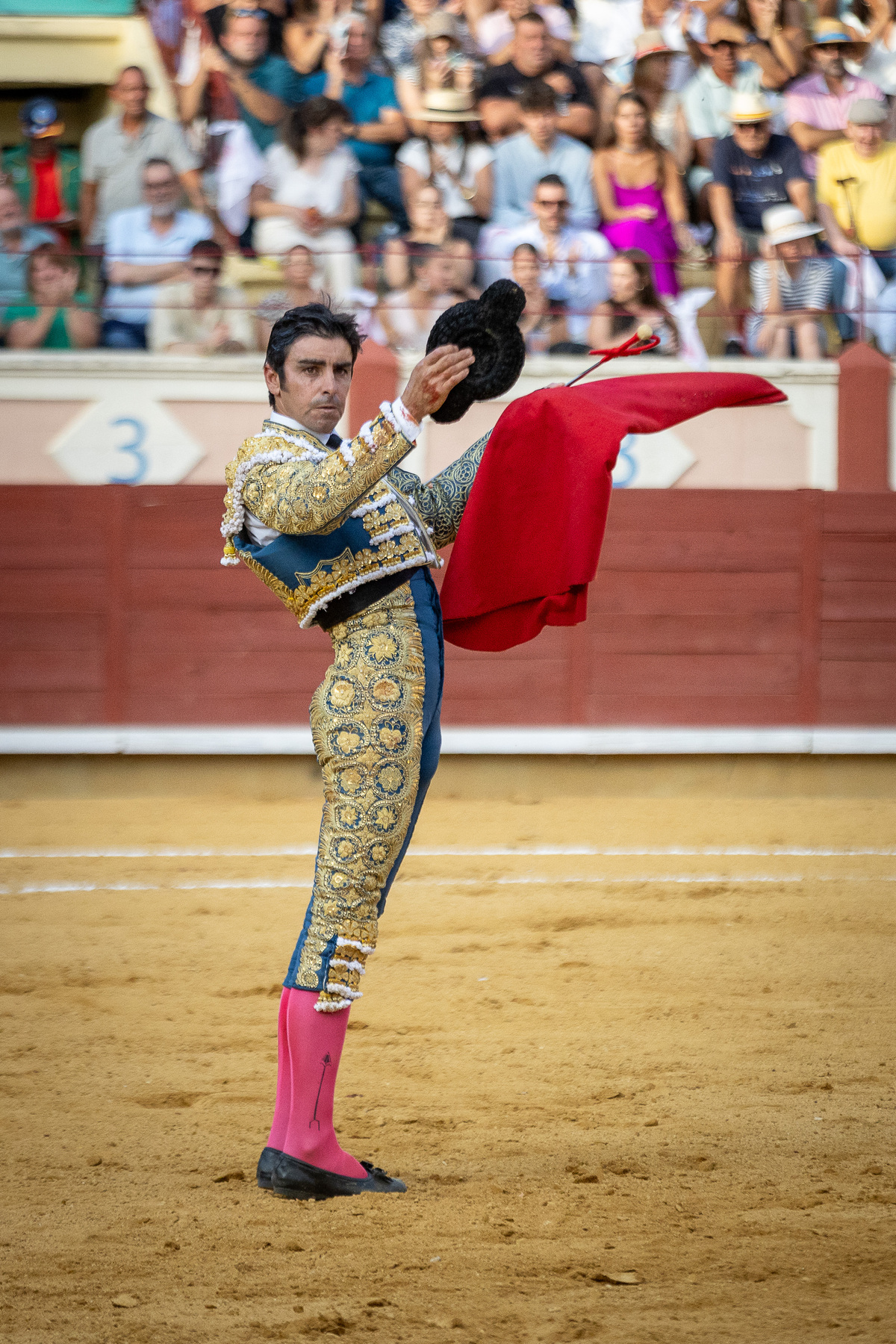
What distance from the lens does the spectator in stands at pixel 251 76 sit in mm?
6852

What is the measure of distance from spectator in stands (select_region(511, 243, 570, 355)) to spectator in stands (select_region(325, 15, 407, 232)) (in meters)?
0.65

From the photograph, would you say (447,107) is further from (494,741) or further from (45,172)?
(494,741)

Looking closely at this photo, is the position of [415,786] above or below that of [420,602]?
below

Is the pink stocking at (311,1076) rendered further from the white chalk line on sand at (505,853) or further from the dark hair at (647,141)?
the dark hair at (647,141)

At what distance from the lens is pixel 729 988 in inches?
129

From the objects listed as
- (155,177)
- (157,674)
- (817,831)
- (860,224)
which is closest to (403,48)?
(155,177)

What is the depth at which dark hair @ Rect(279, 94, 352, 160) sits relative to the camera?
263 inches

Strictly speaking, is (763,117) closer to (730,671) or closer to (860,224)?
(860,224)

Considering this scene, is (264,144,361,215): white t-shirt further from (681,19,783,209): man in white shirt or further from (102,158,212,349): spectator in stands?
(681,19,783,209): man in white shirt

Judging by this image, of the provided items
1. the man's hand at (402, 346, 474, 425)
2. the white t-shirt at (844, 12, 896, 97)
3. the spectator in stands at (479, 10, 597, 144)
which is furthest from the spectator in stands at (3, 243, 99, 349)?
the man's hand at (402, 346, 474, 425)

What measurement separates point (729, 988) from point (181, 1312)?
180cm

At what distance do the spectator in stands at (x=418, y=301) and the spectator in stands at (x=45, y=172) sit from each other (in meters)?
1.61

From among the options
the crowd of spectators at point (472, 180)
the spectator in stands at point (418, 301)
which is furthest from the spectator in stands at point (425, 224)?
the spectator in stands at point (418, 301)

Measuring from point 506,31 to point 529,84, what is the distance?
42cm
